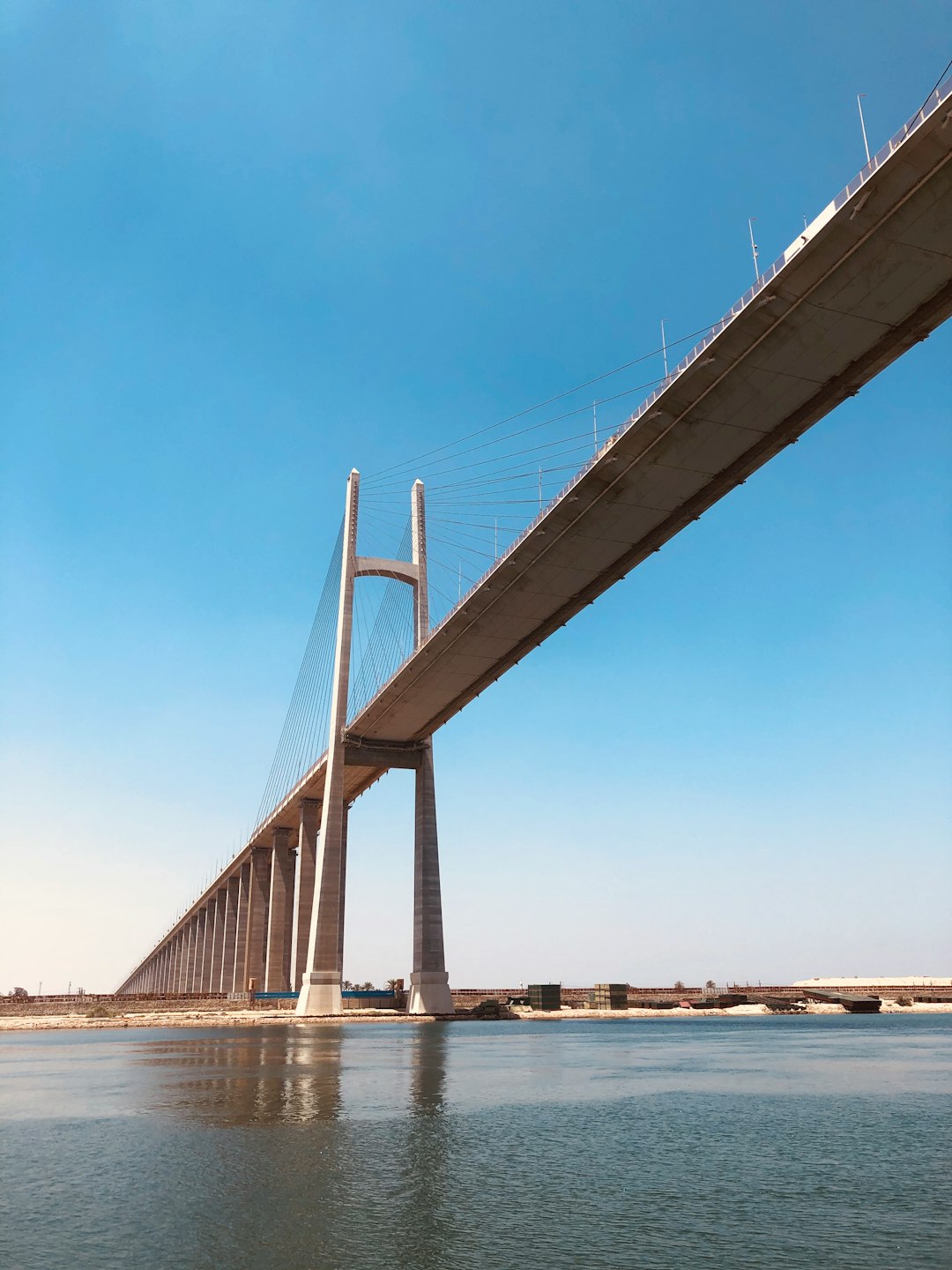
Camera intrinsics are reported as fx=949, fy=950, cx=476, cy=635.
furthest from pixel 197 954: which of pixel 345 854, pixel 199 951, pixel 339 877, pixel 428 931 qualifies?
pixel 428 931

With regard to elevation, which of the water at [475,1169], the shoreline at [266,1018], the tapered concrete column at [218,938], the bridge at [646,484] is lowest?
the shoreline at [266,1018]

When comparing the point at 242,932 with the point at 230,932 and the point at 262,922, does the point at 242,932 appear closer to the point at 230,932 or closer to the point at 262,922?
the point at 262,922

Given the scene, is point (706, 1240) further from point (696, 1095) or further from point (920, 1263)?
point (696, 1095)

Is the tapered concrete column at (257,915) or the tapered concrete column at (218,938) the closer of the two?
the tapered concrete column at (257,915)

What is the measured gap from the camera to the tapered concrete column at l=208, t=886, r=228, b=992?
113 m

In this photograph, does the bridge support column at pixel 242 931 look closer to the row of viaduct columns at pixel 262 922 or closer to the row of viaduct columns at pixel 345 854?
the row of viaduct columns at pixel 262 922

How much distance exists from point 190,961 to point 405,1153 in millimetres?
136592

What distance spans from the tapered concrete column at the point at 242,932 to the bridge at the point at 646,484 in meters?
23.8

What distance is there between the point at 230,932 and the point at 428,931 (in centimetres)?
5938

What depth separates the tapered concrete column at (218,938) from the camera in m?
113

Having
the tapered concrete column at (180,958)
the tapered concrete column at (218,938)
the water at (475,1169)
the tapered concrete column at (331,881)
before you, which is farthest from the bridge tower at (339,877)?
the tapered concrete column at (180,958)

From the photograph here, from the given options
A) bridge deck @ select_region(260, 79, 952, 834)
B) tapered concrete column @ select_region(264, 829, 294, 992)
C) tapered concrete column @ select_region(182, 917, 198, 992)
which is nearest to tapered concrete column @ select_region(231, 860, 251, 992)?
tapered concrete column @ select_region(264, 829, 294, 992)

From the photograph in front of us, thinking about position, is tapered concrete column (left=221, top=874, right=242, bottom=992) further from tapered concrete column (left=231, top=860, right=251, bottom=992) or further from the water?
the water

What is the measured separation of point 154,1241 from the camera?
928 cm
